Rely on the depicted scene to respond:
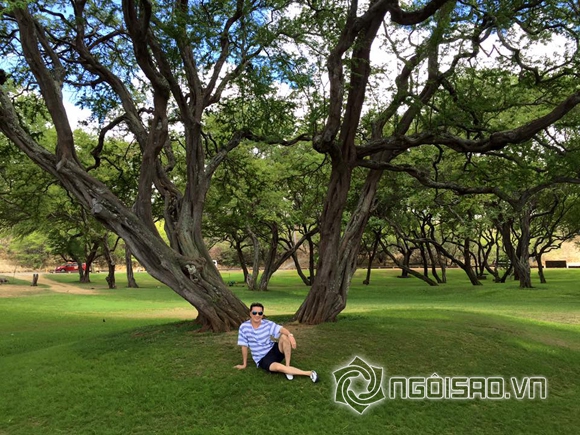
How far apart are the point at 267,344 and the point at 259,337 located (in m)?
0.17

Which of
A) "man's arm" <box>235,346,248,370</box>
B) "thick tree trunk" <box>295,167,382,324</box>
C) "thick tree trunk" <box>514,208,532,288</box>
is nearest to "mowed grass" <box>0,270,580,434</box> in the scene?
"man's arm" <box>235,346,248,370</box>

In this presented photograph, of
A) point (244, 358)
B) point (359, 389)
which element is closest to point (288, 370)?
point (244, 358)

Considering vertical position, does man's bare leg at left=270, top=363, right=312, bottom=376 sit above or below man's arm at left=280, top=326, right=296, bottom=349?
below

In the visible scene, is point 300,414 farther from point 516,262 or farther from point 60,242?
point 60,242

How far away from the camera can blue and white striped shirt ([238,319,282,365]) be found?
21.7 feet

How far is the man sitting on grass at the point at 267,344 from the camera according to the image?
6.55 m

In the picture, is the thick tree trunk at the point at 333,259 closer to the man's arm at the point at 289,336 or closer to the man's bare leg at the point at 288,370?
the man's bare leg at the point at 288,370

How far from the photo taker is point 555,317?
15609mm

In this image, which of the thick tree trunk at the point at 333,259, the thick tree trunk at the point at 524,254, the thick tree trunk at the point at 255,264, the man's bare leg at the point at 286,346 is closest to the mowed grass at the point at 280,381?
the man's bare leg at the point at 286,346

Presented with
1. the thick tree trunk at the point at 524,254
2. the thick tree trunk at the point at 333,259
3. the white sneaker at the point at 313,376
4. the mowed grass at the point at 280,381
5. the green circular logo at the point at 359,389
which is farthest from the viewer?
the thick tree trunk at the point at 524,254

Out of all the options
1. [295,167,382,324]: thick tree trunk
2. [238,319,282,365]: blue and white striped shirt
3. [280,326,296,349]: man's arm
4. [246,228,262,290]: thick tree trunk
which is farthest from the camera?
[246,228,262,290]: thick tree trunk

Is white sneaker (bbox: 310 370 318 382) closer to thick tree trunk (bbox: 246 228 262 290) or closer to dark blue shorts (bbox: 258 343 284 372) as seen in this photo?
dark blue shorts (bbox: 258 343 284 372)

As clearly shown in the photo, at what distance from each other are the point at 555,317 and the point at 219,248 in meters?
63.6

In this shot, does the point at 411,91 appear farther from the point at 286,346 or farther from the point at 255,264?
the point at 255,264
